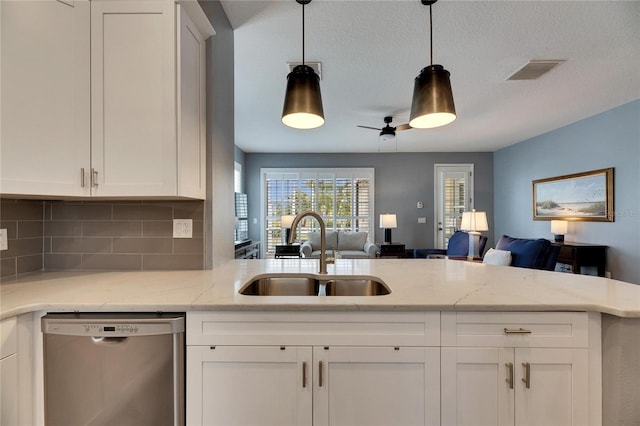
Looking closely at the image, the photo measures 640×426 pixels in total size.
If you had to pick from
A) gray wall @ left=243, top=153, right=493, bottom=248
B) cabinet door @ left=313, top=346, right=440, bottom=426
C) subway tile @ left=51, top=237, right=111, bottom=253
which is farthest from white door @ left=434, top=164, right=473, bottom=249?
subway tile @ left=51, top=237, right=111, bottom=253

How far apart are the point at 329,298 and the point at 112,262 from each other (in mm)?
1293

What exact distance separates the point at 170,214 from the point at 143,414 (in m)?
0.96

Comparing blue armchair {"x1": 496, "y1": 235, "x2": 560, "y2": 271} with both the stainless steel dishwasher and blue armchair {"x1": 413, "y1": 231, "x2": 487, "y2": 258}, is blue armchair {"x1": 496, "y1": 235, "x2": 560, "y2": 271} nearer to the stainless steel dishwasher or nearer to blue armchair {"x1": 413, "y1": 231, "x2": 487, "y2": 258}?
blue armchair {"x1": 413, "y1": 231, "x2": 487, "y2": 258}

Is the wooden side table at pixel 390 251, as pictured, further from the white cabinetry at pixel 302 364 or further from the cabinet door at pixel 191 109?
the white cabinetry at pixel 302 364

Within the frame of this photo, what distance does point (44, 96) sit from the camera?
1210 millimetres

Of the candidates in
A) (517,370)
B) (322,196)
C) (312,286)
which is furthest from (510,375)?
(322,196)

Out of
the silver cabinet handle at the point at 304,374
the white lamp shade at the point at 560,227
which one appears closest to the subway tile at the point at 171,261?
the silver cabinet handle at the point at 304,374

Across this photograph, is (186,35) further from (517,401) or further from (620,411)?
(620,411)

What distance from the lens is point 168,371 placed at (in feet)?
3.46

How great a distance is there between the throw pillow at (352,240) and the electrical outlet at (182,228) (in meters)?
4.22

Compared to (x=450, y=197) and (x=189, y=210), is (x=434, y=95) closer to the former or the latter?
(x=189, y=210)

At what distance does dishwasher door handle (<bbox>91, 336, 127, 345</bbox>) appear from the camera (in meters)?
1.04

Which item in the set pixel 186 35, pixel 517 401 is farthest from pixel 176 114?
pixel 517 401

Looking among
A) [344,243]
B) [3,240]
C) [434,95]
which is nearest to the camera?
[434,95]
